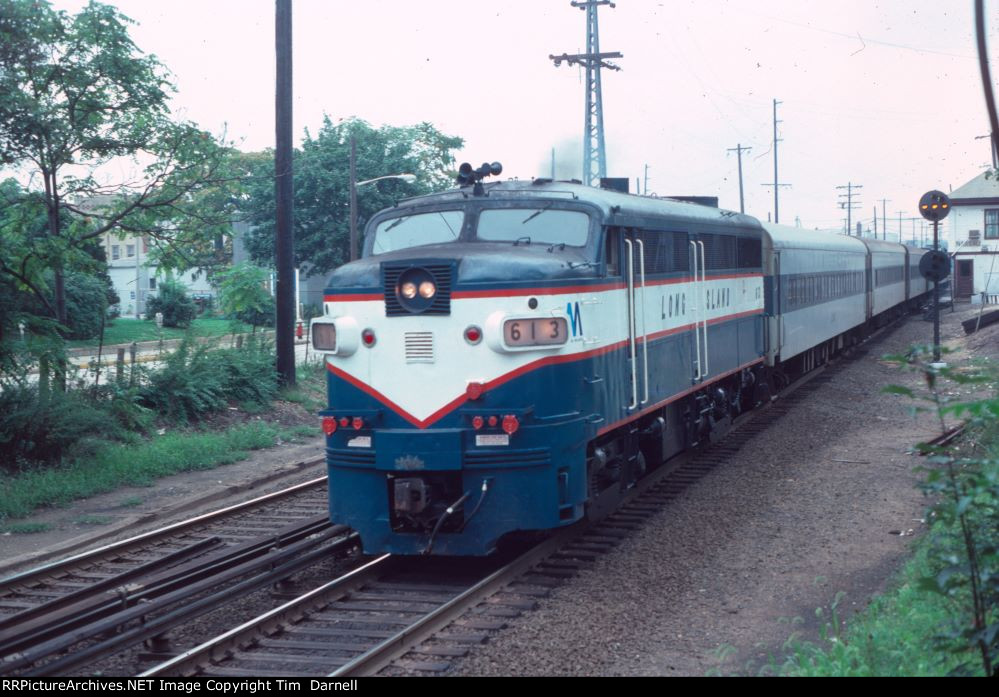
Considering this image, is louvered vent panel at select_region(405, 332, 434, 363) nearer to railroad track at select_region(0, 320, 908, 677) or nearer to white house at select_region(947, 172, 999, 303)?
railroad track at select_region(0, 320, 908, 677)

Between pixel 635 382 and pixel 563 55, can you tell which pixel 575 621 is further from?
pixel 563 55

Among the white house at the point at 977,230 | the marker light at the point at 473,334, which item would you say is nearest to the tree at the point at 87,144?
the marker light at the point at 473,334

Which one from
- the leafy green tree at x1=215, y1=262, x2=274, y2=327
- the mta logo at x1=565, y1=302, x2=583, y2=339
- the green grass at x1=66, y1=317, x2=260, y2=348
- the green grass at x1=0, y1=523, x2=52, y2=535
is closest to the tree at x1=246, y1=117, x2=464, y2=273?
the green grass at x1=66, y1=317, x2=260, y2=348

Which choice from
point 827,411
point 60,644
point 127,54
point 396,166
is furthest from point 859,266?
point 60,644

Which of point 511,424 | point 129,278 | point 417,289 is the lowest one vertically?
point 511,424

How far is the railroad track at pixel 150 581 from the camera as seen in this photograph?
24.0 ft

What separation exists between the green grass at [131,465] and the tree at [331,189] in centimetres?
2510

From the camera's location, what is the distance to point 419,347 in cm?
900

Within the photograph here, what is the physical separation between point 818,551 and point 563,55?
23.2m

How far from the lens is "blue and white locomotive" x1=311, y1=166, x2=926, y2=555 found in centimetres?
880

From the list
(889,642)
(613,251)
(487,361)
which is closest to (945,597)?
(889,642)

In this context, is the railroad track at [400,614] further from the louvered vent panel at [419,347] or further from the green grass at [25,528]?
the green grass at [25,528]

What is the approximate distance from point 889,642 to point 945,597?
146cm

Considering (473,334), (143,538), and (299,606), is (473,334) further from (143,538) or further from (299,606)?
(143,538)
